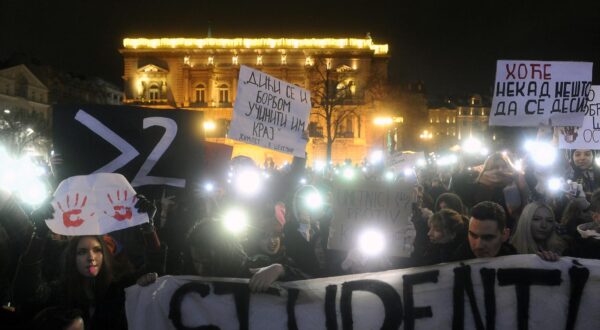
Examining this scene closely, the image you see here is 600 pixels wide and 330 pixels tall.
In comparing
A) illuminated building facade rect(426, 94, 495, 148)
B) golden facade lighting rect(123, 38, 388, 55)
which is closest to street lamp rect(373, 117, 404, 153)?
golden facade lighting rect(123, 38, 388, 55)

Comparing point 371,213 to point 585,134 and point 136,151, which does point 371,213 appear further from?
point 585,134

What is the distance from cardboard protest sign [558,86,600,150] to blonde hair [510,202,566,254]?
9.01ft

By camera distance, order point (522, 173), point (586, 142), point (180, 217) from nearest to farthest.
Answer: point (180, 217) → point (522, 173) → point (586, 142)

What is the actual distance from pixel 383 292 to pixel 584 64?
4313 millimetres

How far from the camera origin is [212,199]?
636cm

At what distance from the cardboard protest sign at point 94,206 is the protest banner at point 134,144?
403 mm

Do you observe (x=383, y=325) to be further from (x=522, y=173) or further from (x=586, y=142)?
(x=586, y=142)

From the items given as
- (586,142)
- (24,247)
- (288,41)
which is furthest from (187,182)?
(288,41)

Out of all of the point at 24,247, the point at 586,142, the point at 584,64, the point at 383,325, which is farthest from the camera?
the point at 586,142

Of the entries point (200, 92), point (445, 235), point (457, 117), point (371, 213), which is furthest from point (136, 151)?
point (457, 117)

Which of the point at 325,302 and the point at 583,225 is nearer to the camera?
the point at 325,302

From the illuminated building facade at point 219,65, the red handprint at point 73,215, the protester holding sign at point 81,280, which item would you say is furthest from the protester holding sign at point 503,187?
the illuminated building facade at point 219,65

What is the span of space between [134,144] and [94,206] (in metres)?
0.86

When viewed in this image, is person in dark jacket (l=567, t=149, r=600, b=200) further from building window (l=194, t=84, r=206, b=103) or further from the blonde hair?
building window (l=194, t=84, r=206, b=103)
